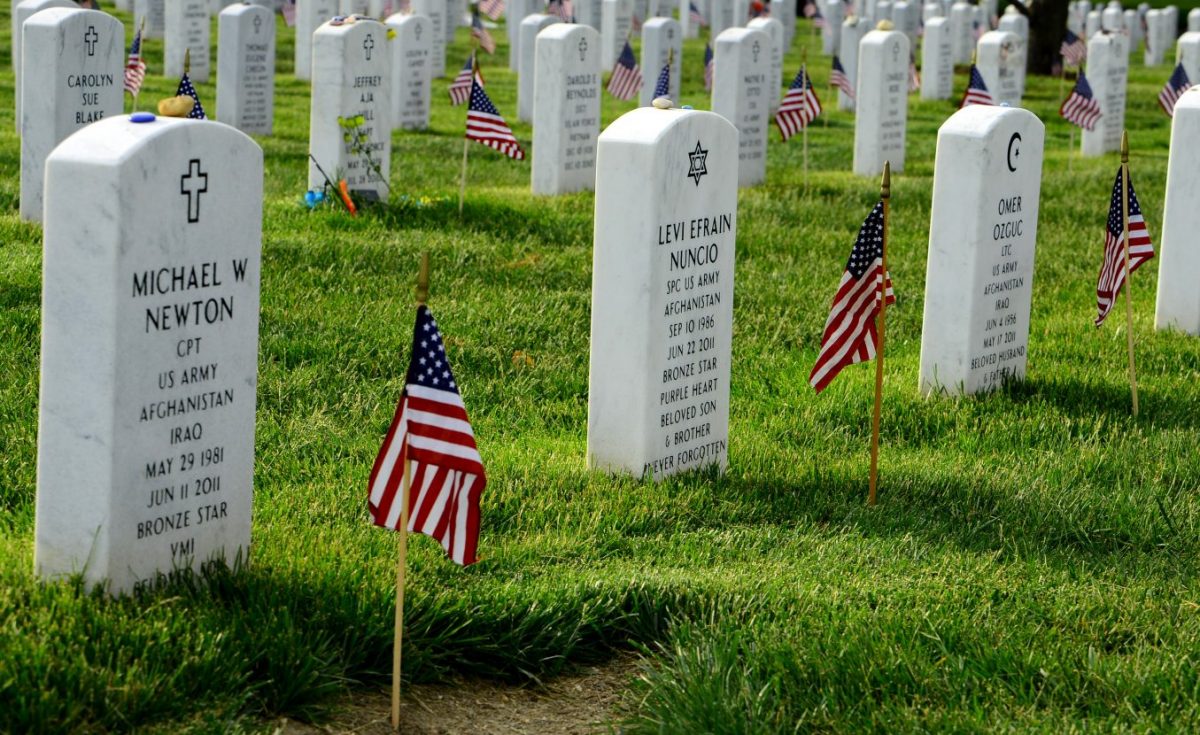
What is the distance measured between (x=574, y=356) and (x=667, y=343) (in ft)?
6.81

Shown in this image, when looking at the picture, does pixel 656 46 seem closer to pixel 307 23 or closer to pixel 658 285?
pixel 307 23

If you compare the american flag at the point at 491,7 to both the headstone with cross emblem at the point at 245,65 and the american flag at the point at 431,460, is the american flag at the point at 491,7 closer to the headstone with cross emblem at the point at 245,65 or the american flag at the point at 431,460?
the headstone with cross emblem at the point at 245,65

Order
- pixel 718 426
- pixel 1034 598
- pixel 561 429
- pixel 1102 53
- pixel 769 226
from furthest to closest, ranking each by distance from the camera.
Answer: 1. pixel 1102 53
2. pixel 769 226
3. pixel 561 429
4. pixel 718 426
5. pixel 1034 598

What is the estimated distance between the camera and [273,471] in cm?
638

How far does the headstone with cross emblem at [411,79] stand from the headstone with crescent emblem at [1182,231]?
1015 centimetres

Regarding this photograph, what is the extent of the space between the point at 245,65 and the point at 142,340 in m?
12.6

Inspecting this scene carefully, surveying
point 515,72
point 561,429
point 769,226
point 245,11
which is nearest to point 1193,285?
point 769,226

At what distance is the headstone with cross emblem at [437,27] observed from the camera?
24234 millimetres

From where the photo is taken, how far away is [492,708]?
4.88 meters

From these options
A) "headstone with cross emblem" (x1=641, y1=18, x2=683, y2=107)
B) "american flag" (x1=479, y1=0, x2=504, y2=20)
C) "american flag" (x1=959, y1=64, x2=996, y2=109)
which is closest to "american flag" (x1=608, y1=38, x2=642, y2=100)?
"headstone with cross emblem" (x1=641, y1=18, x2=683, y2=107)

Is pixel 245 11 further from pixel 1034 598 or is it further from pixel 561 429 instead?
pixel 1034 598

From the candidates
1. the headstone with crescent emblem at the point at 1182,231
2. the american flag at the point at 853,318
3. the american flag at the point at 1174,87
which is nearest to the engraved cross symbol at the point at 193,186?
the american flag at the point at 853,318

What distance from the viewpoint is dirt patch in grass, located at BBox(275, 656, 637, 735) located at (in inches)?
183

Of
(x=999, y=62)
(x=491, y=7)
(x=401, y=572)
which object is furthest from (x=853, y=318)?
(x=491, y=7)
